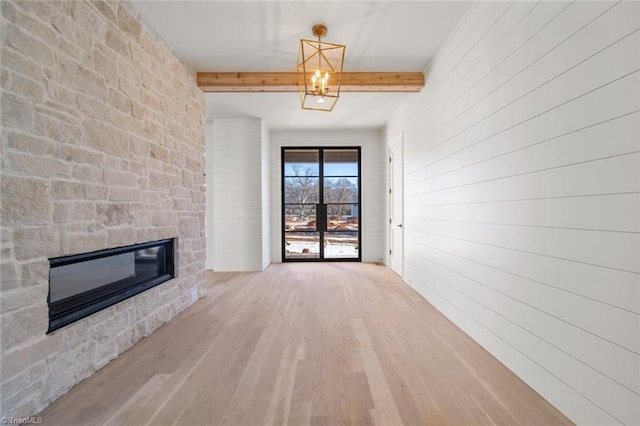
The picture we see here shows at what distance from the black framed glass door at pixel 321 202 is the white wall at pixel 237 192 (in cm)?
96

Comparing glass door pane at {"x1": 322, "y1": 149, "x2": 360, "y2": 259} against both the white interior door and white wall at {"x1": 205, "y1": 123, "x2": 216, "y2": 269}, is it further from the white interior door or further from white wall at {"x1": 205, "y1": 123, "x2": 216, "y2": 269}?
white wall at {"x1": 205, "y1": 123, "x2": 216, "y2": 269}

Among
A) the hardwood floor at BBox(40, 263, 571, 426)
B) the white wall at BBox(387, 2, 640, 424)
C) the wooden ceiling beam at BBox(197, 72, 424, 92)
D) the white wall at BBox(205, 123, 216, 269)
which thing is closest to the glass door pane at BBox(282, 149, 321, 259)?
the white wall at BBox(205, 123, 216, 269)

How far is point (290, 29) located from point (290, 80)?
883 mm

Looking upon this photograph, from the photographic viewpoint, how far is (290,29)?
269 centimetres

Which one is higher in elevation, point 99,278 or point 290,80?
point 290,80

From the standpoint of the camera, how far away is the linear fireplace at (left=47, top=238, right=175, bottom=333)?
1727 millimetres

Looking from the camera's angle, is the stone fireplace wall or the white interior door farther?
the white interior door

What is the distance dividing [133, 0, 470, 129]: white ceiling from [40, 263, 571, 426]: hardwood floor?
9.20ft

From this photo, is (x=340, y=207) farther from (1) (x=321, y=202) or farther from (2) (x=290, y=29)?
(2) (x=290, y=29)

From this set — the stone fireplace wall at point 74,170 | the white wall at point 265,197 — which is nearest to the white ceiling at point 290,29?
the stone fireplace wall at point 74,170

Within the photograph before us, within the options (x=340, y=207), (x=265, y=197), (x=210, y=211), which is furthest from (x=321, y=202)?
(x=210, y=211)

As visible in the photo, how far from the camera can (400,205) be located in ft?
15.1

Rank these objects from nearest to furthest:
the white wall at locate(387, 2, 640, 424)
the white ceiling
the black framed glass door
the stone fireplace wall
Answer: the white wall at locate(387, 2, 640, 424), the stone fireplace wall, the white ceiling, the black framed glass door

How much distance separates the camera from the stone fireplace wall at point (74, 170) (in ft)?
4.73
